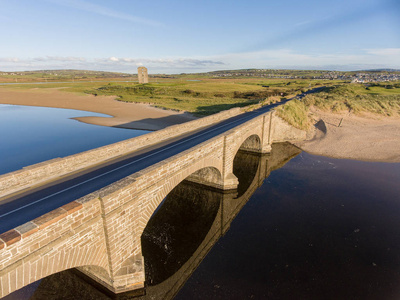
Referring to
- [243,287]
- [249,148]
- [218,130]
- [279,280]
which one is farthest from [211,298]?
[249,148]

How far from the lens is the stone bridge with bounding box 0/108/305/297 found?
6.57 metres

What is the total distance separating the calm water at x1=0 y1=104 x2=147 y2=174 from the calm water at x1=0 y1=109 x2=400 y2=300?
21168 mm

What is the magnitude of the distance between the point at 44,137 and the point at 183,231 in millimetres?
37581

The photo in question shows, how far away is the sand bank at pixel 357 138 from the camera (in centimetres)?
3238

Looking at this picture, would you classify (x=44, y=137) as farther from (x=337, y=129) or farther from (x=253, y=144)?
(x=337, y=129)

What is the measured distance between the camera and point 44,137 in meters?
40.5

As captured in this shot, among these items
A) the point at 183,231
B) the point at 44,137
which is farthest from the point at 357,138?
the point at 44,137

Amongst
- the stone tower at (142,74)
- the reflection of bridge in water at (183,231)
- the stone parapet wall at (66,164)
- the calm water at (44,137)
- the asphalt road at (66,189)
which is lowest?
the reflection of bridge in water at (183,231)

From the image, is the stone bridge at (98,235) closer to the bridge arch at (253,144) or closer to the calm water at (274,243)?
the calm water at (274,243)

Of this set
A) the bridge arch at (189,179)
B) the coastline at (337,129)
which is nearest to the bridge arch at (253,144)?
the coastline at (337,129)

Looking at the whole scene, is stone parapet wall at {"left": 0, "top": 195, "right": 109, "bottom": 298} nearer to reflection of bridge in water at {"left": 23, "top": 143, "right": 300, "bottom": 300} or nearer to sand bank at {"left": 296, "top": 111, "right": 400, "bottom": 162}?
reflection of bridge in water at {"left": 23, "top": 143, "right": 300, "bottom": 300}

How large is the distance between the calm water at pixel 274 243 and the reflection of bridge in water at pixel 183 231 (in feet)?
0.21

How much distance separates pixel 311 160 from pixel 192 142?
19315 millimetres

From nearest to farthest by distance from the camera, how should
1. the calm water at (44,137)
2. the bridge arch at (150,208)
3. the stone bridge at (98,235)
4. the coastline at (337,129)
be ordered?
1. the stone bridge at (98,235)
2. the bridge arch at (150,208)
3. the calm water at (44,137)
4. the coastline at (337,129)
